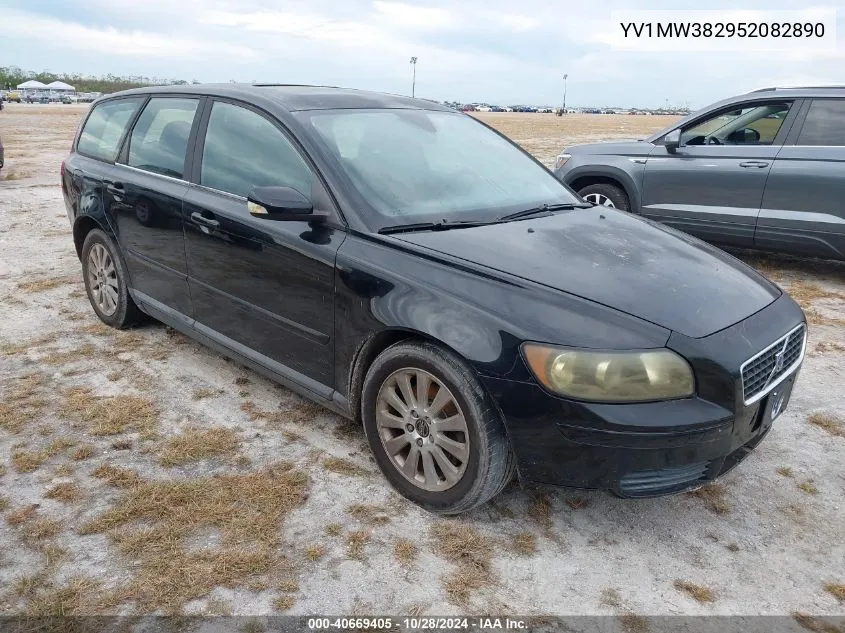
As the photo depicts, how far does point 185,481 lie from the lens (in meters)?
3.00

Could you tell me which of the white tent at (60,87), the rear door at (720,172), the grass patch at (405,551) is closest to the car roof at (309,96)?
the grass patch at (405,551)

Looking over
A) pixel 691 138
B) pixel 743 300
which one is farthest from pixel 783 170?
pixel 743 300

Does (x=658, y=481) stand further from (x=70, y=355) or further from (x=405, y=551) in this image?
(x=70, y=355)

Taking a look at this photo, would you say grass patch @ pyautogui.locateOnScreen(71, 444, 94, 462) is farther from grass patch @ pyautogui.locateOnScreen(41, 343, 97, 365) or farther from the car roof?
the car roof

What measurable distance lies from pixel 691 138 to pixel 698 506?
511 centimetres

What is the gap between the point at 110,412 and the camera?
11.8 feet

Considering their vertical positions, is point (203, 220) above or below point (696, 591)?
above

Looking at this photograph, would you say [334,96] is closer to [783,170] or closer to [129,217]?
[129,217]

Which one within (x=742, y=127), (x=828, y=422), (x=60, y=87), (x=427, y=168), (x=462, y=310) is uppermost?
(x=60, y=87)

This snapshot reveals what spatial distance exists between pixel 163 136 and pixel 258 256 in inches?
55.8

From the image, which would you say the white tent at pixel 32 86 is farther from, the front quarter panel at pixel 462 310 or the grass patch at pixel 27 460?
the front quarter panel at pixel 462 310

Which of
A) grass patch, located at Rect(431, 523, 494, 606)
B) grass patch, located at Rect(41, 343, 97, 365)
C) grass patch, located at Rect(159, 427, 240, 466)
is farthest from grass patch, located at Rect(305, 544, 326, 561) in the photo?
grass patch, located at Rect(41, 343, 97, 365)

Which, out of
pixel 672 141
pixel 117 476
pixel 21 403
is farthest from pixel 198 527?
pixel 672 141

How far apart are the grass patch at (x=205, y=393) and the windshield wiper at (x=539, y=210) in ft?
6.23
